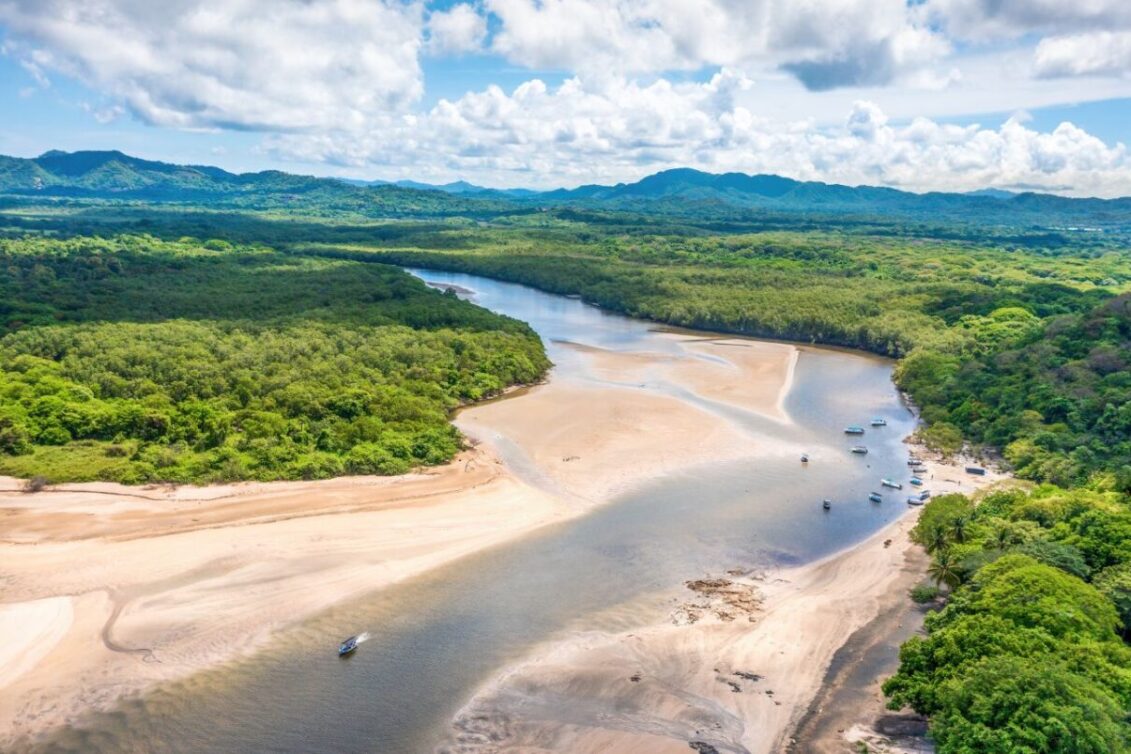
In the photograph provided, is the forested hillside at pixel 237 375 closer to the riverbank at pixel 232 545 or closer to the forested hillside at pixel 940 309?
the riverbank at pixel 232 545

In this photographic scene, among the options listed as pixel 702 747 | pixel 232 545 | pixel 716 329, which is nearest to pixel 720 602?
pixel 702 747

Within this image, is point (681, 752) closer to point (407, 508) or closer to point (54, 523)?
point (407, 508)

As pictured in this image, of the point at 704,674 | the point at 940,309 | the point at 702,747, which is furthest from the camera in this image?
the point at 940,309

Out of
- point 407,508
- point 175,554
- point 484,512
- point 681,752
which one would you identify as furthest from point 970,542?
point 175,554

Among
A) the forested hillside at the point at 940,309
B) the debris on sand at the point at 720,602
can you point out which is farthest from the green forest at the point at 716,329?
the debris on sand at the point at 720,602

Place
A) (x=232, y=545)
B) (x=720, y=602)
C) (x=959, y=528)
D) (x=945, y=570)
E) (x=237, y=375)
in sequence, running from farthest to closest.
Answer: (x=237, y=375) < (x=232, y=545) < (x=959, y=528) < (x=720, y=602) < (x=945, y=570)

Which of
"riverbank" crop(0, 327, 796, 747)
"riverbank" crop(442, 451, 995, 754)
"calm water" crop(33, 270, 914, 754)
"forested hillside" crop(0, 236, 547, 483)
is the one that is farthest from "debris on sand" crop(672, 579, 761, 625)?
"forested hillside" crop(0, 236, 547, 483)

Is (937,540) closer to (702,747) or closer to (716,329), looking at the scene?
(702,747)
